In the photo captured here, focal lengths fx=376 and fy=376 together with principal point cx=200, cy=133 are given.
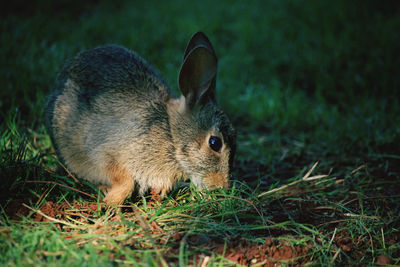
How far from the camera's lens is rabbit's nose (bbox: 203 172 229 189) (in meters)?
2.95

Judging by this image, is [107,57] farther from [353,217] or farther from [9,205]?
[353,217]

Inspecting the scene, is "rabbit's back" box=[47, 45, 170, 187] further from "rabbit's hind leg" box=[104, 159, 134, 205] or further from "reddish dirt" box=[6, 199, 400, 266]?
"reddish dirt" box=[6, 199, 400, 266]

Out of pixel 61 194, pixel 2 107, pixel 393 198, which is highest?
pixel 2 107

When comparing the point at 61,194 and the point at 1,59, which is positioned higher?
the point at 1,59

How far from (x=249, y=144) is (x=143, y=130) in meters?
1.76

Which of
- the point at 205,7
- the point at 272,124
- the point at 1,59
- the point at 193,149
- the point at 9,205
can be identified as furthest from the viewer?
the point at 205,7

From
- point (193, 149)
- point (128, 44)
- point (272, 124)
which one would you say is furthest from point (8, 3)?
point (193, 149)

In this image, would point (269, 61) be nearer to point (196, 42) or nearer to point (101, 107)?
point (196, 42)

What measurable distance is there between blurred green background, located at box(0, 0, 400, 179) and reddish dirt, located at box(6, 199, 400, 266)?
1358mm

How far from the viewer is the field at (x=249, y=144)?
240cm

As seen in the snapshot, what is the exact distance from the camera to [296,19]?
7.50 metres

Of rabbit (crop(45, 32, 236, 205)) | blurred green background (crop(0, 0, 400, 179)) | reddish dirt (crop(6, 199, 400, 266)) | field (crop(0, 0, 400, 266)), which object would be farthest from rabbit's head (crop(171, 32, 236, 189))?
blurred green background (crop(0, 0, 400, 179))

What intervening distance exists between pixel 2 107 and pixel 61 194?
1.83 m

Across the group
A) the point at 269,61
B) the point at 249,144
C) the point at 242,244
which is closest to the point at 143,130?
the point at 242,244
